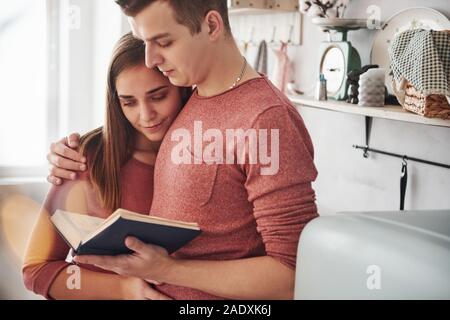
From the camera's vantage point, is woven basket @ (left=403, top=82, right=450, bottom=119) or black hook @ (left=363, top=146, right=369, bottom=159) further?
black hook @ (left=363, top=146, right=369, bottom=159)

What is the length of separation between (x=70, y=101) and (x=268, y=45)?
2.69ft

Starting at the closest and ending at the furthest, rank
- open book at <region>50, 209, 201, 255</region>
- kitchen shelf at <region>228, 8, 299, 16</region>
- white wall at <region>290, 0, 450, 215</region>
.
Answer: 1. open book at <region>50, 209, 201, 255</region>
2. white wall at <region>290, 0, 450, 215</region>
3. kitchen shelf at <region>228, 8, 299, 16</region>

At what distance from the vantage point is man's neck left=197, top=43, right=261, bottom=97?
964 millimetres

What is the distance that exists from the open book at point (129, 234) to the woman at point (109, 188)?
2.9 inches

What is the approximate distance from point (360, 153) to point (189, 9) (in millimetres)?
807

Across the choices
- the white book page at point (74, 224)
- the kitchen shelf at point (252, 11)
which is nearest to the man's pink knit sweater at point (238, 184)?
the white book page at point (74, 224)

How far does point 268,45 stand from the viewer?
1.94 m

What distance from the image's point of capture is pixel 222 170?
0.93 meters

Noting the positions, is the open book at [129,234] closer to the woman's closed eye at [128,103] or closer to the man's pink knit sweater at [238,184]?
the man's pink knit sweater at [238,184]

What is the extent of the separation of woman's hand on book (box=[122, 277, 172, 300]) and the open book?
119 millimetres

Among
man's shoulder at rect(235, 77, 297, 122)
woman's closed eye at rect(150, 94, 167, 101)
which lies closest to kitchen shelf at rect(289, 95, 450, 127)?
man's shoulder at rect(235, 77, 297, 122)

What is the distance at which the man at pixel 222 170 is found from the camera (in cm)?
90

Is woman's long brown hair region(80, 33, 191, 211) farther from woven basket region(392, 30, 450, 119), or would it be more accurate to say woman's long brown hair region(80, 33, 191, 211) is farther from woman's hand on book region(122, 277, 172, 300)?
woven basket region(392, 30, 450, 119)

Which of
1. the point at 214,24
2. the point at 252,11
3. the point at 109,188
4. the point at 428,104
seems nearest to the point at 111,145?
the point at 109,188
